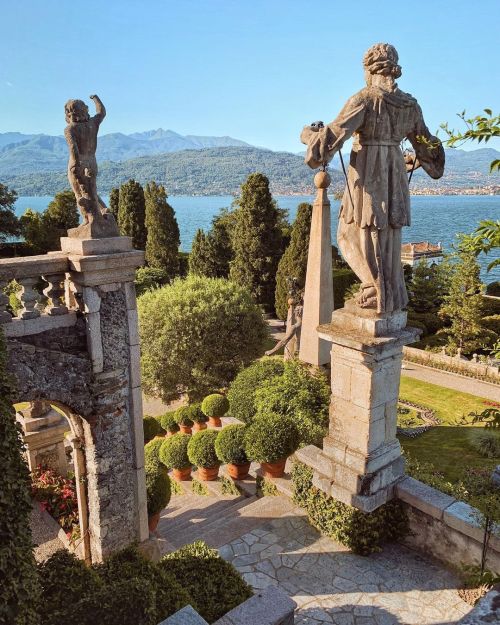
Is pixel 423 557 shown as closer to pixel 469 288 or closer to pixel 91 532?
pixel 91 532

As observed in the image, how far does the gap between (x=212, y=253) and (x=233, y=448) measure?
81.9 feet

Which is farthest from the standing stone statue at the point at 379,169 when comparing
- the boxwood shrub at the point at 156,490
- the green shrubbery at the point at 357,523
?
the boxwood shrub at the point at 156,490

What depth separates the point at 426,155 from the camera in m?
6.34

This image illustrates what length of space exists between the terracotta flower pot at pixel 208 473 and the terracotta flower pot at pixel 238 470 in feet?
2.42

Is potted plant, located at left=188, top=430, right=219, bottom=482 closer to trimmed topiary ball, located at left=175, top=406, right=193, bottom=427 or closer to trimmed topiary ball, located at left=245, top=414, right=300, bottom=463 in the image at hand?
trimmed topiary ball, located at left=245, top=414, right=300, bottom=463

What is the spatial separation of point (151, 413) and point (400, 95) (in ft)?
55.8

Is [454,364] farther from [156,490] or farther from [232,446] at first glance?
[156,490]

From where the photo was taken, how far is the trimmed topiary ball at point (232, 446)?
34.0 ft

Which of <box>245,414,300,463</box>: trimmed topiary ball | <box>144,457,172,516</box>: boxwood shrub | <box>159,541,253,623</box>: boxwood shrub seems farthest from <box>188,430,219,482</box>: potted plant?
<box>159,541,253,623</box>: boxwood shrub

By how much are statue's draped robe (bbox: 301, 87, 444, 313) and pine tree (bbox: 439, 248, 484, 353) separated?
18503 millimetres

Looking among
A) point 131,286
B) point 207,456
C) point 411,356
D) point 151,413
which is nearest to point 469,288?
point 411,356

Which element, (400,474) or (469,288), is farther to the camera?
(469,288)

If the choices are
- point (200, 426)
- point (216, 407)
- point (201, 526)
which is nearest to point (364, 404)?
point (201, 526)

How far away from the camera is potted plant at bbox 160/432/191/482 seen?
11953 millimetres
